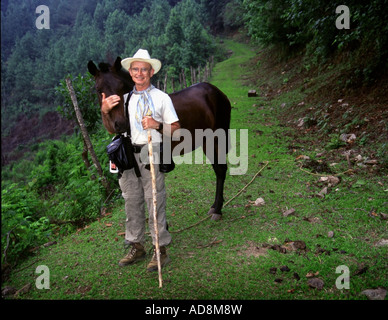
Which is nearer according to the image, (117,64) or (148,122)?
(148,122)

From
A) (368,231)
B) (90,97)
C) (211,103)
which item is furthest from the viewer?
(90,97)

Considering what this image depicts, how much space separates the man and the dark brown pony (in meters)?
0.13

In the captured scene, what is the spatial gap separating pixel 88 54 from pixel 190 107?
68040 millimetres

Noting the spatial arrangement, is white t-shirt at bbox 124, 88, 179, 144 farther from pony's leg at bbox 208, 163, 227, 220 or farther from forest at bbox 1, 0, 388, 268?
pony's leg at bbox 208, 163, 227, 220

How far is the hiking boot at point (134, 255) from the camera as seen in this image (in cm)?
332

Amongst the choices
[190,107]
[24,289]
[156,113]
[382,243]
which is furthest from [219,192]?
[24,289]

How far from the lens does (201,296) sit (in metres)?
2.73

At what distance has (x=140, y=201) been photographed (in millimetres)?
3350

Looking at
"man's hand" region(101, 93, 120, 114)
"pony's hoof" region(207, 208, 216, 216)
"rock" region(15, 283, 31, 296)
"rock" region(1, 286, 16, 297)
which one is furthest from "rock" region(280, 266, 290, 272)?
"rock" region(1, 286, 16, 297)

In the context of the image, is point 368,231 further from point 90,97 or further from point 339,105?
point 90,97

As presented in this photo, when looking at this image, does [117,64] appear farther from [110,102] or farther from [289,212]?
[289,212]

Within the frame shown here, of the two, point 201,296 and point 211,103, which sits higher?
point 211,103
